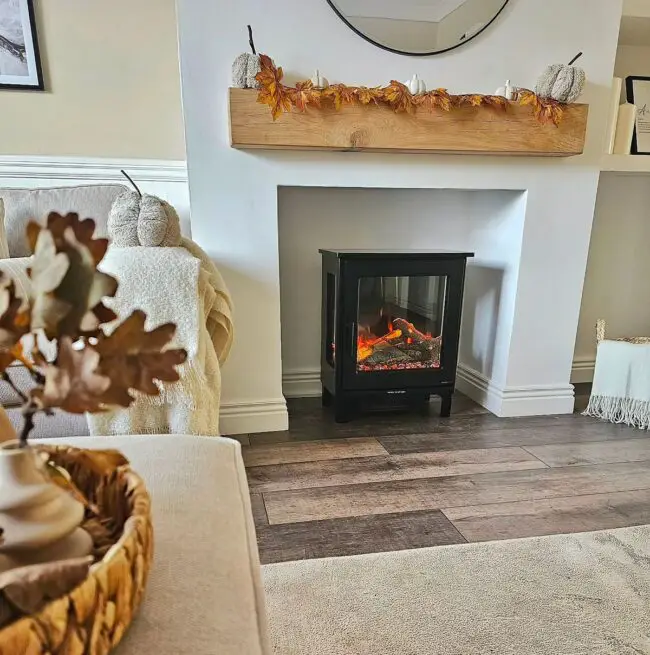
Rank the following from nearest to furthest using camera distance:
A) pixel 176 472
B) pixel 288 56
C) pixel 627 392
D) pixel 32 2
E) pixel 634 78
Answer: pixel 176 472 → pixel 288 56 → pixel 32 2 → pixel 627 392 → pixel 634 78

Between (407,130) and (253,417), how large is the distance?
4.06 ft

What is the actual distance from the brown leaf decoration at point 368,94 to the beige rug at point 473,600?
1.43 metres

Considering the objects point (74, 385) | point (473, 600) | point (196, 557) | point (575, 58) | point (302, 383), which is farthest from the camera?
point (302, 383)

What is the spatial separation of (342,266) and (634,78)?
5.70 ft

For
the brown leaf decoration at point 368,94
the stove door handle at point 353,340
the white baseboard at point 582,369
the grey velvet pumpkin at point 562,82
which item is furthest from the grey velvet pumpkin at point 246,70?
the white baseboard at point 582,369

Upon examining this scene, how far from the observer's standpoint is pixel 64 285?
1.03ft

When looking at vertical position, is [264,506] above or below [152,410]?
below

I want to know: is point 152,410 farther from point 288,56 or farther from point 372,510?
point 288,56

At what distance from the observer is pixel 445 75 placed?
1.80m

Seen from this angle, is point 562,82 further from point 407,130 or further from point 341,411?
point 341,411

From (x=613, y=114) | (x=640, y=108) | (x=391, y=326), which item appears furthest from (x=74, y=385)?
(x=640, y=108)

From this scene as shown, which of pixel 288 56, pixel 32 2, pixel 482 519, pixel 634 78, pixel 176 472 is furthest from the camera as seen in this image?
pixel 634 78

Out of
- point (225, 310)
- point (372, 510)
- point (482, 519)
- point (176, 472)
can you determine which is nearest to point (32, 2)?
point (225, 310)

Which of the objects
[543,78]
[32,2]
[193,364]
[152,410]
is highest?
[32,2]
